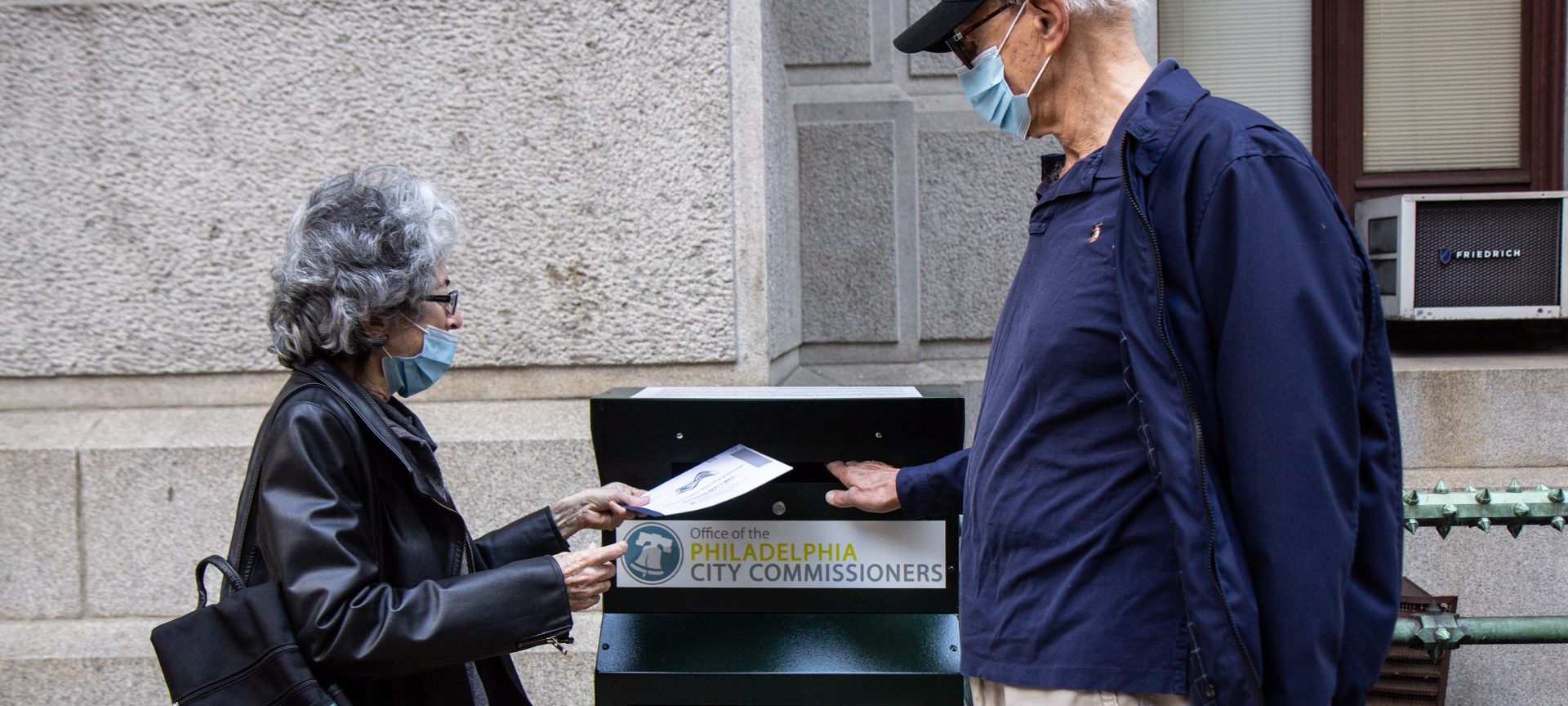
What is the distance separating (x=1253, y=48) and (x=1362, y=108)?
1.55ft

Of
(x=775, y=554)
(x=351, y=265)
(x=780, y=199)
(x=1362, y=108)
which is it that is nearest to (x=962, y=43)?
(x=775, y=554)

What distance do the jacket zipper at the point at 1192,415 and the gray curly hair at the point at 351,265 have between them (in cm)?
114

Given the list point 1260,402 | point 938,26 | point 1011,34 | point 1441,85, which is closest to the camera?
point 1260,402

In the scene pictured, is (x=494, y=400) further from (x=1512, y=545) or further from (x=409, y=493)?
(x=1512, y=545)

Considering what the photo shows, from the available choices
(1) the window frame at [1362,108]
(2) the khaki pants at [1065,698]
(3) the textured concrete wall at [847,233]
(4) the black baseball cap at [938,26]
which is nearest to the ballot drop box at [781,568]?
(2) the khaki pants at [1065,698]

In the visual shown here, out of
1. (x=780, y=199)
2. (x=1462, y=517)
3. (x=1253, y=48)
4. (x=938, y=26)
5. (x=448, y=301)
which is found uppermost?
(x=1253, y=48)

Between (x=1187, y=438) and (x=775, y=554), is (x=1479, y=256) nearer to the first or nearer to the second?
(x=775, y=554)

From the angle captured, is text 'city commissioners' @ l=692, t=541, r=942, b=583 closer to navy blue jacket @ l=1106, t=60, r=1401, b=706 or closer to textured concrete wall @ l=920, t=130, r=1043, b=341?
navy blue jacket @ l=1106, t=60, r=1401, b=706

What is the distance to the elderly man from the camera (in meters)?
1.15

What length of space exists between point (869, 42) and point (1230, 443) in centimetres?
294

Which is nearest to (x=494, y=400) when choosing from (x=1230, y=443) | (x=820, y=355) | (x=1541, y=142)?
(x=820, y=355)

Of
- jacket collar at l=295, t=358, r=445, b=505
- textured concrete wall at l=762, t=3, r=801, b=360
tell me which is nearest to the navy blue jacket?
jacket collar at l=295, t=358, r=445, b=505

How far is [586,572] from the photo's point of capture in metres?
1.71

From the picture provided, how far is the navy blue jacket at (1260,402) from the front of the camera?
3.77ft
